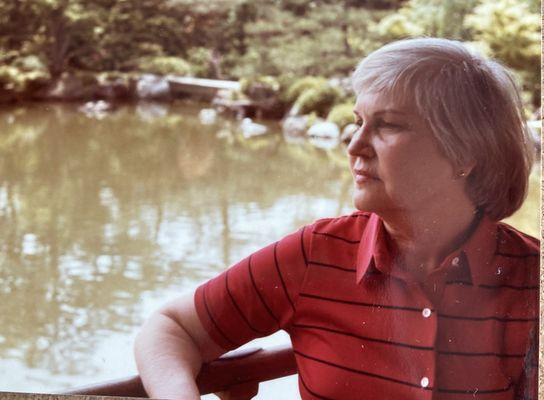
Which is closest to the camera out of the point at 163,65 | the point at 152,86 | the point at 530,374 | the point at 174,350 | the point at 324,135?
the point at 530,374

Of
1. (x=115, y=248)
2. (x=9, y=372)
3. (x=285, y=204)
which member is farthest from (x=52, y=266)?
(x=9, y=372)

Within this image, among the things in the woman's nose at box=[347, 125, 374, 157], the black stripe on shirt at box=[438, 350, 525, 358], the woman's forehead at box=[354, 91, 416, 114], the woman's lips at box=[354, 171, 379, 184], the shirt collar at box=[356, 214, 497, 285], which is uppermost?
the woman's forehead at box=[354, 91, 416, 114]

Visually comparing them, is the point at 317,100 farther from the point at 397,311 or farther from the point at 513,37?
the point at 397,311

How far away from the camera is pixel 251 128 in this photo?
4.15 meters

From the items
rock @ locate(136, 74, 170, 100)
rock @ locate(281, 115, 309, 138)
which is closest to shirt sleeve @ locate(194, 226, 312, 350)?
rock @ locate(136, 74, 170, 100)

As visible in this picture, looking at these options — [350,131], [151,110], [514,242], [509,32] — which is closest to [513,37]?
[509,32]

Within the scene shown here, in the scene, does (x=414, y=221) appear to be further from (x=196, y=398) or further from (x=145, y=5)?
(x=145, y=5)

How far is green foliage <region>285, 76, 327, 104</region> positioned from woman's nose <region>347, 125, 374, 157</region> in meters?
2.39

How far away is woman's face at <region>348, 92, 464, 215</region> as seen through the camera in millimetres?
833

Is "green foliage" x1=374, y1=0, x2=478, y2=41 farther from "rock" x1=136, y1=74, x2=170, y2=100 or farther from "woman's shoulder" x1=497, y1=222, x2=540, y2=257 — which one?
"rock" x1=136, y1=74, x2=170, y2=100

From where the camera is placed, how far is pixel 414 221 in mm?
861

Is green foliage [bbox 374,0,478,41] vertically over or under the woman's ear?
over

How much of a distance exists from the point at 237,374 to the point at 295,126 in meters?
3.26

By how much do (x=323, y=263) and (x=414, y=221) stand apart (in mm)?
113
